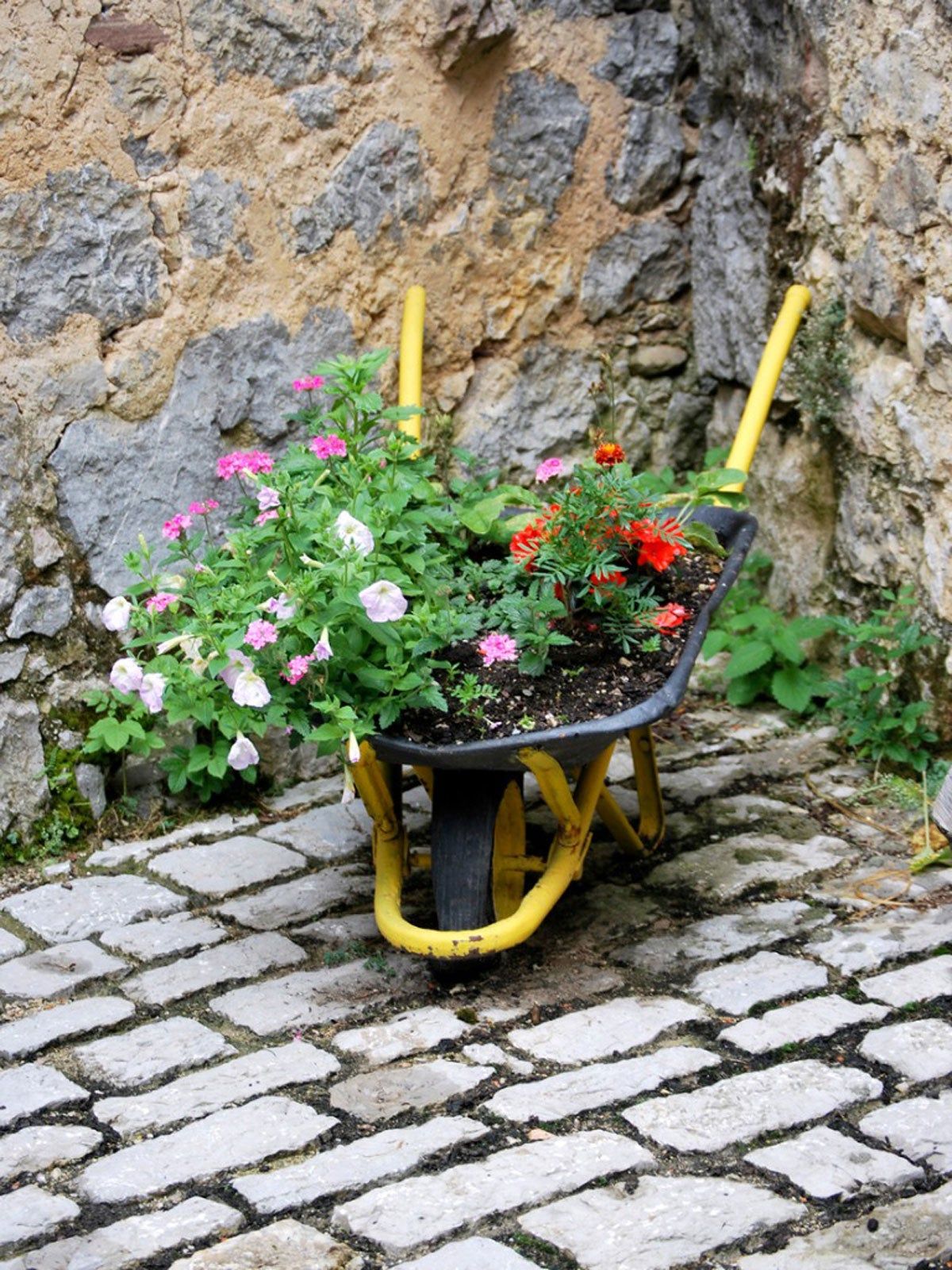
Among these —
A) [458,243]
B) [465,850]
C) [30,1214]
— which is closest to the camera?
[30,1214]

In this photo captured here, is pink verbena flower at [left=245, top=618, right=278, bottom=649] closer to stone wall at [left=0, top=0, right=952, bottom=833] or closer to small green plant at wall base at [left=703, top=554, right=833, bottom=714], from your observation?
stone wall at [left=0, top=0, right=952, bottom=833]

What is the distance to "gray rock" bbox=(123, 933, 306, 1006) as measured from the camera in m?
2.83

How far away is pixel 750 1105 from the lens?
2.40 meters

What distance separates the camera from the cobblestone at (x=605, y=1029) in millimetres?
2570

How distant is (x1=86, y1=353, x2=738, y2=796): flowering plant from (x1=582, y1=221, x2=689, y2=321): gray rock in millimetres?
1174

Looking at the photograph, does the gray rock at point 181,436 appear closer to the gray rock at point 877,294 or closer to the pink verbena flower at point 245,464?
the pink verbena flower at point 245,464

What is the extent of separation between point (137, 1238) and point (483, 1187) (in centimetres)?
47

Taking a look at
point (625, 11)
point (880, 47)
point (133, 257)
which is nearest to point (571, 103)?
point (625, 11)

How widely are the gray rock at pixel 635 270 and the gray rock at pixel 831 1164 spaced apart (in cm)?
242

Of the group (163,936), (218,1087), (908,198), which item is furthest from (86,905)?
→ (908,198)

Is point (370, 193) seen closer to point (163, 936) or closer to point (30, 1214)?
point (163, 936)

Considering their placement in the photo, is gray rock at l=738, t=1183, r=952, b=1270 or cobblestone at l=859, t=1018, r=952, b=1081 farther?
cobblestone at l=859, t=1018, r=952, b=1081

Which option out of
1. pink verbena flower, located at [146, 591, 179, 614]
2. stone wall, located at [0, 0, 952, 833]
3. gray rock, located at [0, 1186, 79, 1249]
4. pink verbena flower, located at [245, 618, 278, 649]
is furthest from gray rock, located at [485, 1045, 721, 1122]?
stone wall, located at [0, 0, 952, 833]

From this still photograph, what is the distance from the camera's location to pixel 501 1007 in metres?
2.72
